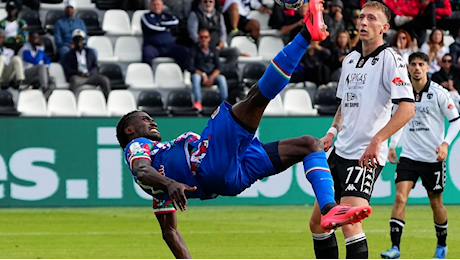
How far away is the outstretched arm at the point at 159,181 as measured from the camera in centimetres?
576

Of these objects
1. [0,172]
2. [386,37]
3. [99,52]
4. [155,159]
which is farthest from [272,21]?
[155,159]

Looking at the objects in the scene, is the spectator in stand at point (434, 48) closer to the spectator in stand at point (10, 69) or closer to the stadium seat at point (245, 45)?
the stadium seat at point (245, 45)

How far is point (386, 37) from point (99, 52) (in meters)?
6.07

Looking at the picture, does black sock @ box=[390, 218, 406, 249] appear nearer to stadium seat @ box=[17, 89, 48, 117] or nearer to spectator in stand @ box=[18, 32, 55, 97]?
stadium seat @ box=[17, 89, 48, 117]

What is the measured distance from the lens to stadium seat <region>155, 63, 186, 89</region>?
17205mm

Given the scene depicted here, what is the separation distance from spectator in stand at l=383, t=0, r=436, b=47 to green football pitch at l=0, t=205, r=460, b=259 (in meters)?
4.94

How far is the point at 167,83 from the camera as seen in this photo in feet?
56.6

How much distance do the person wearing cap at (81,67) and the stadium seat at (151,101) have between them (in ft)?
2.24

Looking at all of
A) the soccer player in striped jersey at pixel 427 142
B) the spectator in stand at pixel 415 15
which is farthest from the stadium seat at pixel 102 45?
the soccer player in striped jersey at pixel 427 142

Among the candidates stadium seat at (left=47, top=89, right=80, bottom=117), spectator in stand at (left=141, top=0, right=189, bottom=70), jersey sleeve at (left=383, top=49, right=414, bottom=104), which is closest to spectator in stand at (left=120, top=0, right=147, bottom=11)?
spectator in stand at (left=141, top=0, right=189, bottom=70)

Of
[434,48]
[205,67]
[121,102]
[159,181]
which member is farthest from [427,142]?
[434,48]

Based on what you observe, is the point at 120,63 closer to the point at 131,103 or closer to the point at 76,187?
the point at 131,103

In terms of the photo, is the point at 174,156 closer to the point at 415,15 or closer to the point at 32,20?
the point at 32,20

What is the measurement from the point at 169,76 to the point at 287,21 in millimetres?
2968
